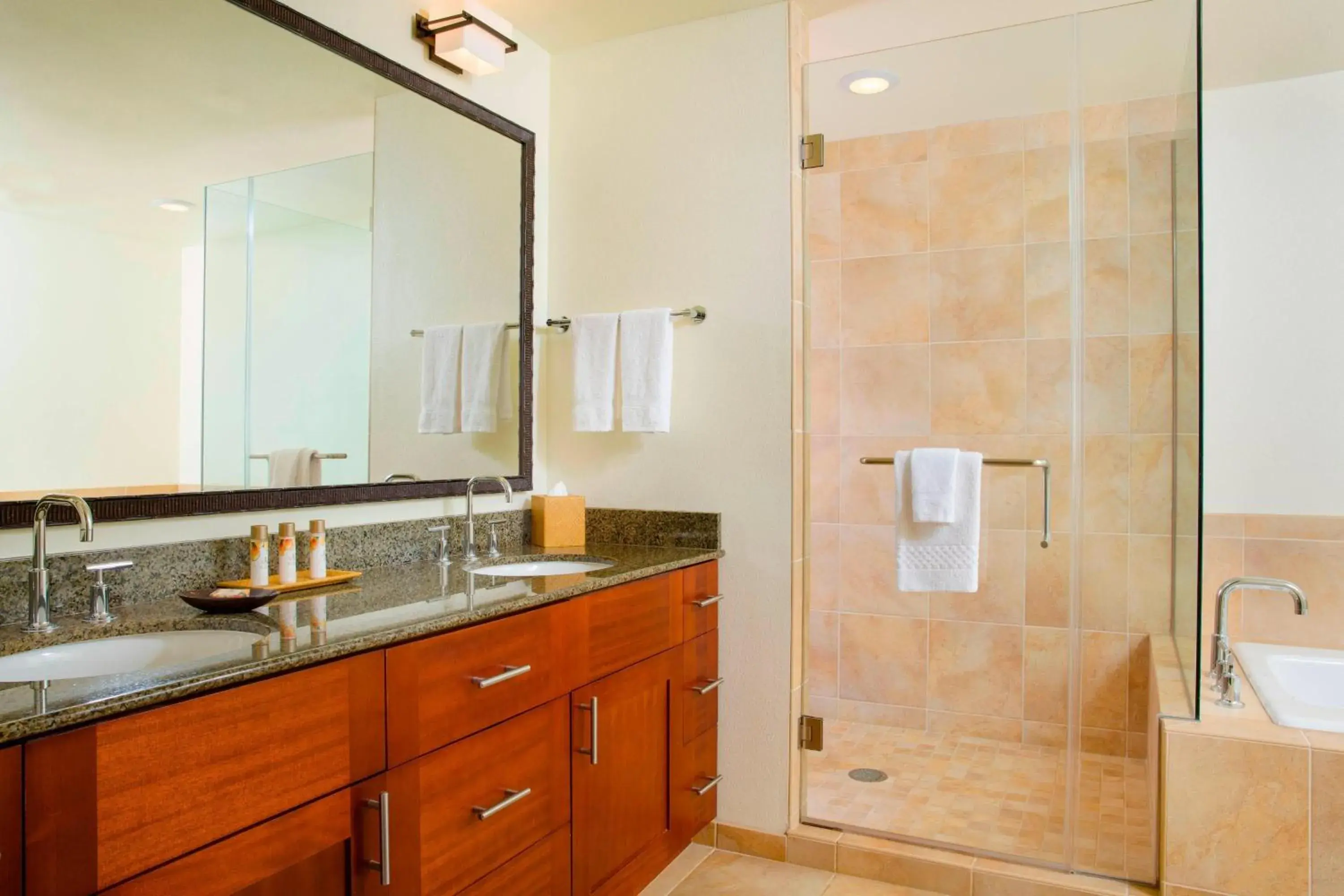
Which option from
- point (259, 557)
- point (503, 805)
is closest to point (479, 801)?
point (503, 805)

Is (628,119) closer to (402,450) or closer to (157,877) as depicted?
(402,450)

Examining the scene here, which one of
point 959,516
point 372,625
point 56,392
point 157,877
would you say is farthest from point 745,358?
point 157,877

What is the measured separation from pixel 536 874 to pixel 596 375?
136 centimetres

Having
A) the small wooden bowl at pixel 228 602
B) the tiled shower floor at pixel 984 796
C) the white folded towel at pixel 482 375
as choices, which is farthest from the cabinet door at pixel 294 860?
the tiled shower floor at pixel 984 796

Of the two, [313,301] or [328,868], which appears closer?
[328,868]

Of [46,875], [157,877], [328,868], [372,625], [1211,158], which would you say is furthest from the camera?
[1211,158]

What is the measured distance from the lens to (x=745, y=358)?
8.32 feet

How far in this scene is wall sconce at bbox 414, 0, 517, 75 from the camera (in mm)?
2262

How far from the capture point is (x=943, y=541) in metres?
2.39

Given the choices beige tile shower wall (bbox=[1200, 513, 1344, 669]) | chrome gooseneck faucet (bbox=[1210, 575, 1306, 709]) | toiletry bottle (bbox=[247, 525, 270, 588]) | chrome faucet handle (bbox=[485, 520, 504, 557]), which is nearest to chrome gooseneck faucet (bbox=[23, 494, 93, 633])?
toiletry bottle (bbox=[247, 525, 270, 588])

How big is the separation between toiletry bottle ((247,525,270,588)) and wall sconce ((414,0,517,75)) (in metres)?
1.32

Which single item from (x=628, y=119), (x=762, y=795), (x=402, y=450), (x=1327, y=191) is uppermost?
(x=628, y=119)

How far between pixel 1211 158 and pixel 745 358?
1716 mm

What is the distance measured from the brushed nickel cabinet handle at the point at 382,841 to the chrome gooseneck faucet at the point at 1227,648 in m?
1.89
